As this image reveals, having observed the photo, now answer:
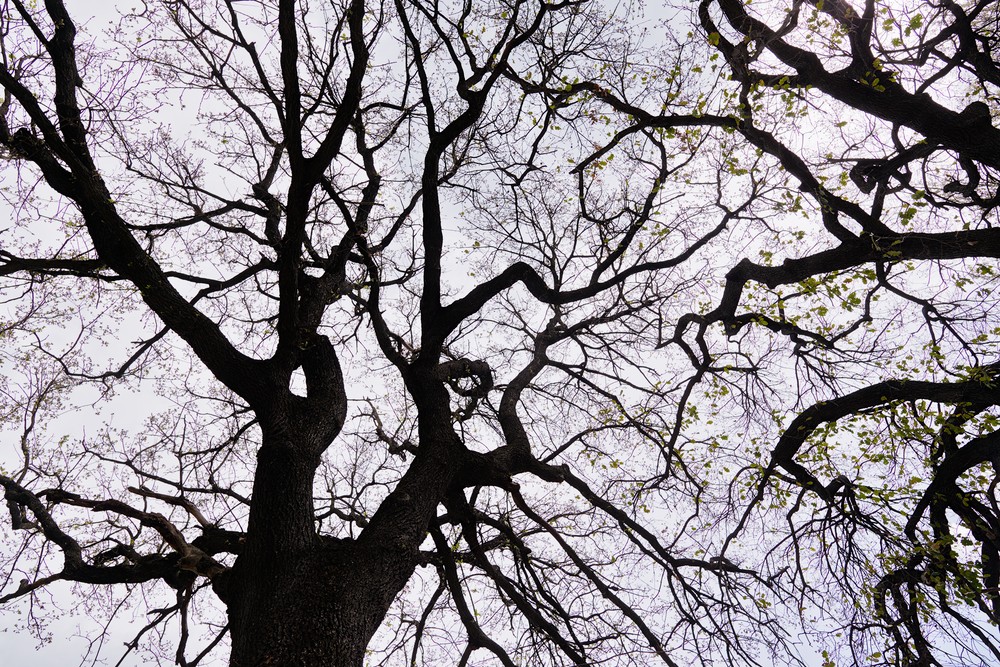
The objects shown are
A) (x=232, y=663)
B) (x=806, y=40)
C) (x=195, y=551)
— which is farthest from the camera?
(x=806, y=40)

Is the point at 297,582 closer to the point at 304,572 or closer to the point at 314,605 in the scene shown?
the point at 304,572

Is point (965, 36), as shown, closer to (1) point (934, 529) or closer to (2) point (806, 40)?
(2) point (806, 40)

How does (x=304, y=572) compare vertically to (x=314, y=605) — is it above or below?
above

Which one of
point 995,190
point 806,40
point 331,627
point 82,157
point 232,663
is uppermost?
point 806,40

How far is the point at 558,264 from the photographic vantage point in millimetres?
6699

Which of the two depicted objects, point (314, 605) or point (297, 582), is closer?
point (314, 605)

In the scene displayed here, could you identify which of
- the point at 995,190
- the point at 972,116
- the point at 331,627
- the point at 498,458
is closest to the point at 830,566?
the point at 498,458

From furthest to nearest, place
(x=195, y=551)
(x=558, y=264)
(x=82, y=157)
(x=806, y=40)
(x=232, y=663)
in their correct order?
1. (x=558, y=264)
2. (x=806, y=40)
3. (x=82, y=157)
4. (x=195, y=551)
5. (x=232, y=663)

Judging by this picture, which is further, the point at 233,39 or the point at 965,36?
the point at 233,39

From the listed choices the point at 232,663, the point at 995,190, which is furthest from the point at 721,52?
the point at 232,663

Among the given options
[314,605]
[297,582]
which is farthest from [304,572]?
[314,605]

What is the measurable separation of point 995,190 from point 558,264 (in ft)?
13.2

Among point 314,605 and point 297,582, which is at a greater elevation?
point 297,582

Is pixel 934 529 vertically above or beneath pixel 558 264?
beneath
